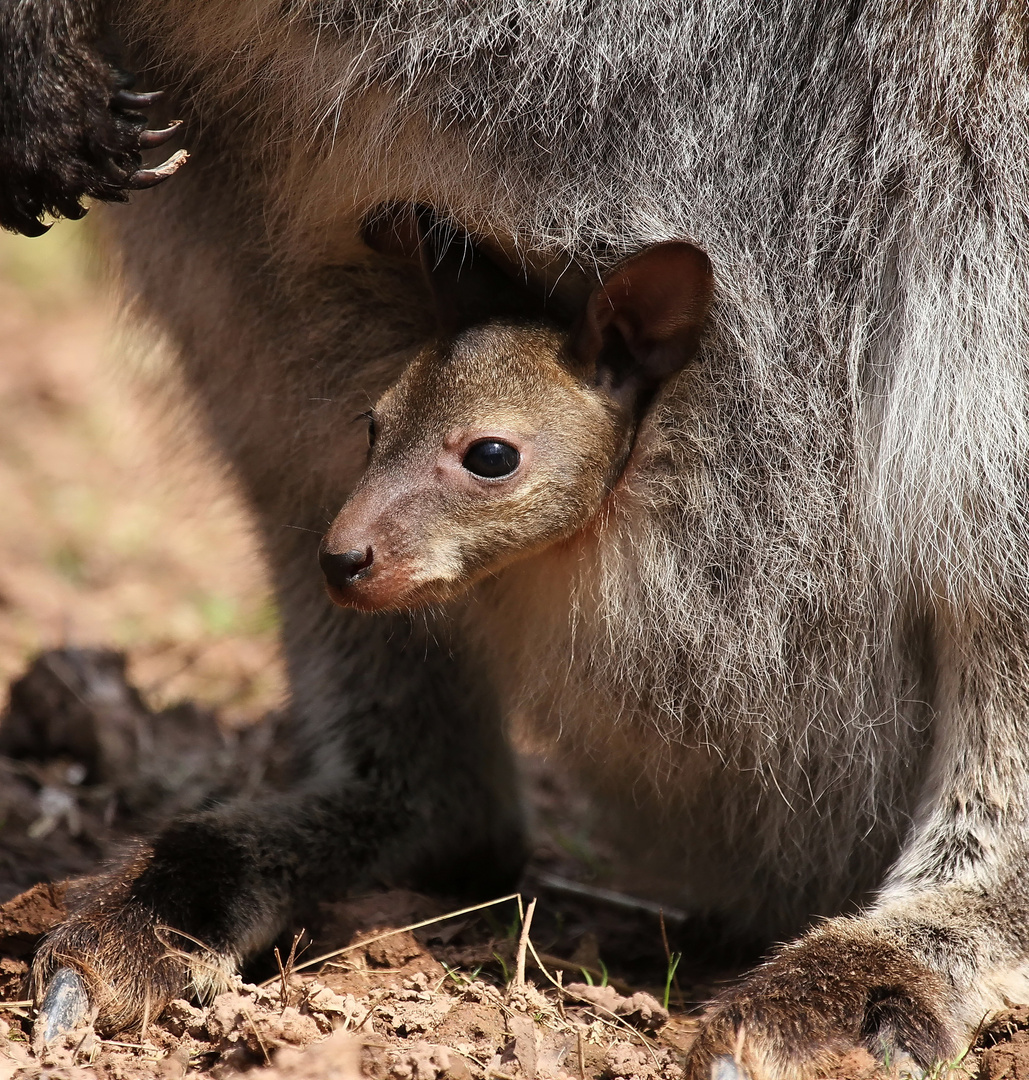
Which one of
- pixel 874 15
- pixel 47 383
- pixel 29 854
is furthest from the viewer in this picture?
pixel 47 383

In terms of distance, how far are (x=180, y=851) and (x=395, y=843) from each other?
48 centimetres

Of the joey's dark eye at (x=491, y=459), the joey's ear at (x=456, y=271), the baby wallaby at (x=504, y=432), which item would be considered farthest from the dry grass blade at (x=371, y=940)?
the joey's ear at (x=456, y=271)

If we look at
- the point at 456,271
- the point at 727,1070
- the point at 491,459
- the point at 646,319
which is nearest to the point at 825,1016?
the point at 727,1070

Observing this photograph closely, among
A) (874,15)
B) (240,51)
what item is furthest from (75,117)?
(874,15)

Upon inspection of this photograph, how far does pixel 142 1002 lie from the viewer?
2.31 m

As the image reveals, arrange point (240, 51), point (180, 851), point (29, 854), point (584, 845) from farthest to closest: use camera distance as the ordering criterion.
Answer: point (584, 845)
point (29, 854)
point (180, 851)
point (240, 51)

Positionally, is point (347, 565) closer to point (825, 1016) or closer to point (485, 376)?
point (485, 376)

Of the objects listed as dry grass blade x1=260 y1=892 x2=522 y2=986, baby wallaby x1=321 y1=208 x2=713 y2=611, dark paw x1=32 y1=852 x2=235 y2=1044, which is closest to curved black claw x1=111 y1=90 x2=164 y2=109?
baby wallaby x1=321 y1=208 x2=713 y2=611

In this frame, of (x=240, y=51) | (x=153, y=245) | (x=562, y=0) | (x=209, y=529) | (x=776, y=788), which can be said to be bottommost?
(x=209, y=529)

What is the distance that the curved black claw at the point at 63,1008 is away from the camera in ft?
7.31

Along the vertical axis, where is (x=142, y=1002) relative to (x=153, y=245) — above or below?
below

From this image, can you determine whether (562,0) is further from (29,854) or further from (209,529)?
(209,529)

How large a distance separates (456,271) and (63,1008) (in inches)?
49.1

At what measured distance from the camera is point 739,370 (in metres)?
2.31
